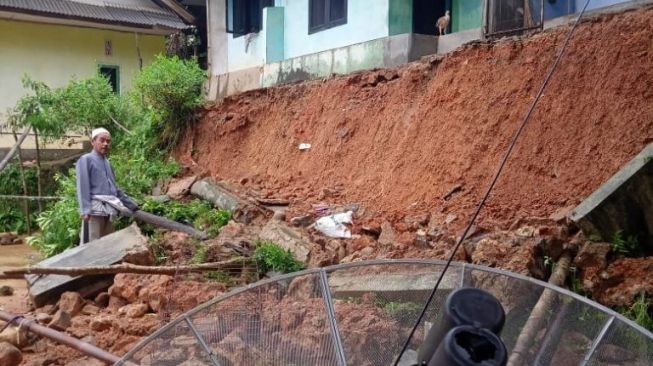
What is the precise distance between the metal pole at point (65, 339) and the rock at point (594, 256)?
388 centimetres

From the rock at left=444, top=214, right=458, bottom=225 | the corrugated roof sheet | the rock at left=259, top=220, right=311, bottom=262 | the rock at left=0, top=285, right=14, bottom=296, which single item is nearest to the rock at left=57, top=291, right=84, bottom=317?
the rock at left=0, top=285, right=14, bottom=296

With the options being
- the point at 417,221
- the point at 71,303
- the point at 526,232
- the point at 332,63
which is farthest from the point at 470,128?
the point at 71,303

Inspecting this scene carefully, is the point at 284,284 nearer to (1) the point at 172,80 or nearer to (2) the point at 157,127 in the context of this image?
(1) the point at 172,80

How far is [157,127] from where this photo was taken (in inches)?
554

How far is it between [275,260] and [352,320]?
172 inches

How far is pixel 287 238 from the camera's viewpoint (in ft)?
27.1

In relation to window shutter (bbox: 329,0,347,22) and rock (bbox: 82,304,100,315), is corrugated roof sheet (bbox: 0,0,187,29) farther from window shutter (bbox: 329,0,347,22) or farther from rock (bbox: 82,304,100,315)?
rock (bbox: 82,304,100,315)

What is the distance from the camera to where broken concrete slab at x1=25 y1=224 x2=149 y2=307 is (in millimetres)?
7672

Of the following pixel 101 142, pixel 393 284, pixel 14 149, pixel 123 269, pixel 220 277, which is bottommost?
pixel 220 277

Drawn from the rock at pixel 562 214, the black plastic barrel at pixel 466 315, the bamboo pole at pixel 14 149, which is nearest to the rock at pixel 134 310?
the rock at pixel 562 214

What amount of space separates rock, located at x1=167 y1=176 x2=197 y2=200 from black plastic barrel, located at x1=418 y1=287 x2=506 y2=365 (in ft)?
31.5

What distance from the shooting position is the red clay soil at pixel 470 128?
7.45m

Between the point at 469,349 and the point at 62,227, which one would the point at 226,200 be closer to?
the point at 62,227

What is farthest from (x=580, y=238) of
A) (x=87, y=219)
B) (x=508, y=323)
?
(x=87, y=219)
